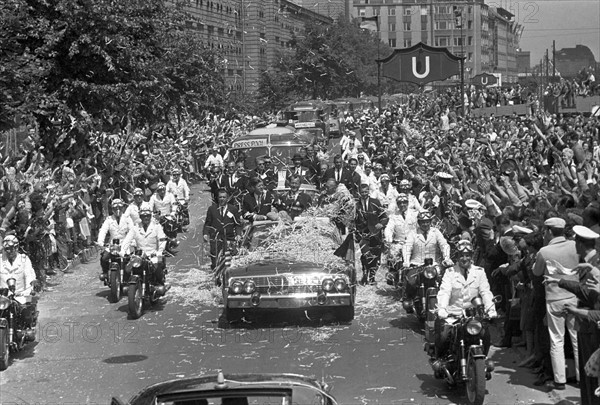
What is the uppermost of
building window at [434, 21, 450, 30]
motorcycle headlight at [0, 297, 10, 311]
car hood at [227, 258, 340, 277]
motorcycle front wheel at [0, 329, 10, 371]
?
building window at [434, 21, 450, 30]

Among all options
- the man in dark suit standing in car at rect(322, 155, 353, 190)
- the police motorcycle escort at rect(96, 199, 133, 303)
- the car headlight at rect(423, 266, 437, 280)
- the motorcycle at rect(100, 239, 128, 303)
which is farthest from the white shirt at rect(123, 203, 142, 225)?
the car headlight at rect(423, 266, 437, 280)

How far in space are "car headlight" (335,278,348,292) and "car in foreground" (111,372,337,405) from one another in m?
8.23

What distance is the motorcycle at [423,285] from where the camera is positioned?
1495 cm

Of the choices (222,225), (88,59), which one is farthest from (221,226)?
(88,59)

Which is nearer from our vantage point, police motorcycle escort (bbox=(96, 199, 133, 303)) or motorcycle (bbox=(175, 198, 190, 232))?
police motorcycle escort (bbox=(96, 199, 133, 303))

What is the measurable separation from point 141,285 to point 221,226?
2.53 m

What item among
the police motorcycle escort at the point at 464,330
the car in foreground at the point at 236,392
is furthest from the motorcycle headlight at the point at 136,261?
the car in foreground at the point at 236,392

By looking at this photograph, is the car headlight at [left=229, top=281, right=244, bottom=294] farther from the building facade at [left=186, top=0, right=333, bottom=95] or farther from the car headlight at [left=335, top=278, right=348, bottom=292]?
the building facade at [left=186, top=0, right=333, bottom=95]

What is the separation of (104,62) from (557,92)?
2161cm

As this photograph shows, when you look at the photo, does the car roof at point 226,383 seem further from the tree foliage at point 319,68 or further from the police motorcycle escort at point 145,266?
the tree foliage at point 319,68

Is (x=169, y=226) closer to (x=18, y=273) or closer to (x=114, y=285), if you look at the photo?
(x=114, y=285)

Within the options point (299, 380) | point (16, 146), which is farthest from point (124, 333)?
point (16, 146)

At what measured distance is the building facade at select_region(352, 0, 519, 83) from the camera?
12633 centimetres

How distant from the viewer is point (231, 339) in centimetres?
1547
